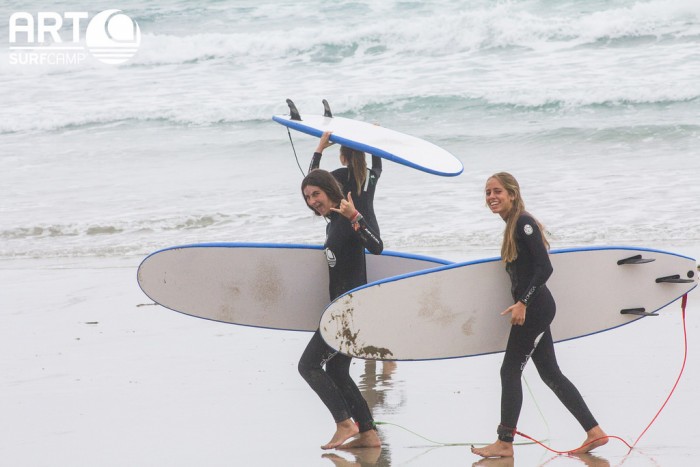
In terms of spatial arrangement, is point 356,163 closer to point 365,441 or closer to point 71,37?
point 365,441

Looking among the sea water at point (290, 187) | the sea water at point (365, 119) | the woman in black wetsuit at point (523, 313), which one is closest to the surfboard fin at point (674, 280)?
the sea water at point (290, 187)

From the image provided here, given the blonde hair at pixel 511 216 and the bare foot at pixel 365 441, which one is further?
the bare foot at pixel 365 441

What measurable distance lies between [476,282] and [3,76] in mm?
23801

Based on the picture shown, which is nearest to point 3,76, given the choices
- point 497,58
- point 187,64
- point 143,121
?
point 187,64

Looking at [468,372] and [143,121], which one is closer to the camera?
[468,372]

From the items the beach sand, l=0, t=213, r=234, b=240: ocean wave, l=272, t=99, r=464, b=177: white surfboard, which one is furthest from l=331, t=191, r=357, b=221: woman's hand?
l=0, t=213, r=234, b=240: ocean wave

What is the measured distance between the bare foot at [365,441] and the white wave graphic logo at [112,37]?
904 inches

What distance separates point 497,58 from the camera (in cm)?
2159

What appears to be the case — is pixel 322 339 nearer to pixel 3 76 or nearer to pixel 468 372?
pixel 468 372

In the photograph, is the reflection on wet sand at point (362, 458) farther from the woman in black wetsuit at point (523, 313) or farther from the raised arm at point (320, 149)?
the raised arm at point (320, 149)

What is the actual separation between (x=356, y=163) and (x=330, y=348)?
103 centimetres

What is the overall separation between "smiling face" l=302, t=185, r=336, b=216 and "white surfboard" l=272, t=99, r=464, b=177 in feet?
1.91

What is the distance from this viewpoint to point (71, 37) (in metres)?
27.8

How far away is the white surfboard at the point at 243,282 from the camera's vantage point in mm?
4906
